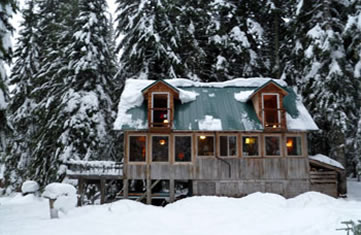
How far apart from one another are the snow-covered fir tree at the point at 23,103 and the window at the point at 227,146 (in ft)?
51.5

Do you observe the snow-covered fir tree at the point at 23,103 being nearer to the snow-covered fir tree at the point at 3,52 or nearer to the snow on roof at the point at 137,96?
the snow on roof at the point at 137,96

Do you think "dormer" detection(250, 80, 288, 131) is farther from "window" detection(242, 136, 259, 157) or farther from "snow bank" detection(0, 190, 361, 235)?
"snow bank" detection(0, 190, 361, 235)

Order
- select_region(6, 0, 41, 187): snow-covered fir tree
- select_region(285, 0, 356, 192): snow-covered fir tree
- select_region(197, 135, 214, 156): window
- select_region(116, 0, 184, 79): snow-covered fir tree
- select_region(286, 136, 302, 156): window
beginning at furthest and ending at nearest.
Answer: select_region(6, 0, 41, 187): snow-covered fir tree
select_region(116, 0, 184, 79): snow-covered fir tree
select_region(285, 0, 356, 192): snow-covered fir tree
select_region(286, 136, 302, 156): window
select_region(197, 135, 214, 156): window

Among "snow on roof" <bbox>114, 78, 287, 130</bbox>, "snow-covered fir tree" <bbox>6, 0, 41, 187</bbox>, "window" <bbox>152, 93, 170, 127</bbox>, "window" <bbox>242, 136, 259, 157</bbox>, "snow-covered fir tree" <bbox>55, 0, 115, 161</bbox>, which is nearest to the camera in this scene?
"snow on roof" <bbox>114, 78, 287, 130</bbox>

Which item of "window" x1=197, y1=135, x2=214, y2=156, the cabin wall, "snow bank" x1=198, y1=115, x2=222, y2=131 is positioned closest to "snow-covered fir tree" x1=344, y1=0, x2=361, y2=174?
the cabin wall

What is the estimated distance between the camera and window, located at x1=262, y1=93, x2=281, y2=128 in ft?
52.8

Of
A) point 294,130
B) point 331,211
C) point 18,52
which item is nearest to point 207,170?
point 294,130

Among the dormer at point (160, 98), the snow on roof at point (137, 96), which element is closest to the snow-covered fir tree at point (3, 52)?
the snow on roof at point (137, 96)

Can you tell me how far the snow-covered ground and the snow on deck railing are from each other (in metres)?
3.25

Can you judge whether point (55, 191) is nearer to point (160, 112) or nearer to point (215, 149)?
point (160, 112)

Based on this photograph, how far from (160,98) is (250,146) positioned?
20.3 ft

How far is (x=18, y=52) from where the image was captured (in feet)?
81.8

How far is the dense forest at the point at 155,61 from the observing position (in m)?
18.2

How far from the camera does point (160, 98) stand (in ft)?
57.9
